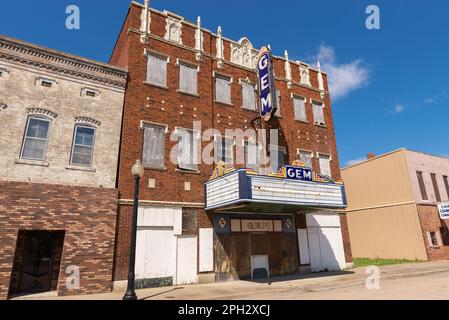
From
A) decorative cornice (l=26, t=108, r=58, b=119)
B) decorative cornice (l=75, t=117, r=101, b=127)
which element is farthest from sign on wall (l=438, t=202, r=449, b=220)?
decorative cornice (l=26, t=108, r=58, b=119)

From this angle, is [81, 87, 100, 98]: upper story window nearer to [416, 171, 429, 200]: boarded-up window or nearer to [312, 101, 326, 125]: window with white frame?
[312, 101, 326, 125]: window with white frame

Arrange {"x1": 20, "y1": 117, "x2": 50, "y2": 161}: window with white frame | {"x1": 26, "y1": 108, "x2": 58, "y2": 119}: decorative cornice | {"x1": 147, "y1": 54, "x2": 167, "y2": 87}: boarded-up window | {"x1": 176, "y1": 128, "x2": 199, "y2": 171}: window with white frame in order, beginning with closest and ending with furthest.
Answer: {"x1": 20, "y1": 117, "x2": 50, "y2": 161}: window with white frame
{"x1": 26, "y1": 108, "x2": 58, "y2": 119}: decorative cornice
{"x1": 176, "y1": 128, "x2": 199, "y2": 171}: window with white frame
{"x1": 147, "y1": 54, "x2": 167, "y2": 87}: boarded-up window

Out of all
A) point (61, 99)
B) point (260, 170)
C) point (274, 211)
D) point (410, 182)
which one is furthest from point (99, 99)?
point (410, 182)

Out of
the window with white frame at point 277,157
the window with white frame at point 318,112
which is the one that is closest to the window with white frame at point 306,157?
the window with white frame at point 277,157

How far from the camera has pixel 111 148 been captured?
45.4ft

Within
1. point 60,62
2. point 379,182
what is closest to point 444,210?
point 379,182

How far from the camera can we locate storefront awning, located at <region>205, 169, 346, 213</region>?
12969 millimetres

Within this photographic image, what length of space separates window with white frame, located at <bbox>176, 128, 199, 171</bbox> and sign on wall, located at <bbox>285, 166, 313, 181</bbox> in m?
4.78

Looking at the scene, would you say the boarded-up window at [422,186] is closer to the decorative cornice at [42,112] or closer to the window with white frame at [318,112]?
the window with white frame at [318,112]

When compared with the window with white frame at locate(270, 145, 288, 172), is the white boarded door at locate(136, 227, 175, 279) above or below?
below

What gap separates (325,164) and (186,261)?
11.9m

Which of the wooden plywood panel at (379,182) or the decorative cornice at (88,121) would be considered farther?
the wooden plywood panel at (379,182)

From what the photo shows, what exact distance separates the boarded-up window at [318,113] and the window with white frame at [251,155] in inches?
246

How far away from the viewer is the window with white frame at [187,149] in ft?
51.2
